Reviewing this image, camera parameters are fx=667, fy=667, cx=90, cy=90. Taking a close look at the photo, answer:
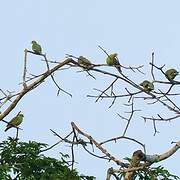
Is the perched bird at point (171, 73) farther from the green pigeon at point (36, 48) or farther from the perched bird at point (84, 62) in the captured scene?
the green pigeon at point (36, 48)

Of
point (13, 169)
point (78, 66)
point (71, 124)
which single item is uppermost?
point (78, 66)

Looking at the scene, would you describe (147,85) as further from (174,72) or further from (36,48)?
(36,48)

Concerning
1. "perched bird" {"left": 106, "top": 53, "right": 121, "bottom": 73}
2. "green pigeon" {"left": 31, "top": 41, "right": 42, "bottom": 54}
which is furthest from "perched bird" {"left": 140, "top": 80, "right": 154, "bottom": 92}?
"green pigeon" {"left": 31, "top": 41, "right": 42, "bottom": 54}

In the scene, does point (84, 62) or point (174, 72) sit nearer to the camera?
point (84, 62)

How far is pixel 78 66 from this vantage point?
3.75 m

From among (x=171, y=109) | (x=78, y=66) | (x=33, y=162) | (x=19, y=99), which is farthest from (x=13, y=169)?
(x=171, y=109)

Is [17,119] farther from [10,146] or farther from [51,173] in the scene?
[51,173]

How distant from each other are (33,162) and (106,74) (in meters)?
0.64

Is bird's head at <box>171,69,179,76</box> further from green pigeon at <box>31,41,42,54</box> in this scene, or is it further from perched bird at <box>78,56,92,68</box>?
green pigeon at <box>31,41,42,54</box>

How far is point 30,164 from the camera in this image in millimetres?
3742

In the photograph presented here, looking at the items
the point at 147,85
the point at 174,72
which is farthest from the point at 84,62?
the point at 174,72

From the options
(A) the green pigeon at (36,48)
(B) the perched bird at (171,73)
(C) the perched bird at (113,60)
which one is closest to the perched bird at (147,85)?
(B) the perched bird at (171,73)

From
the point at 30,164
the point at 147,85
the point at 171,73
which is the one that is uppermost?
the point at 171,73

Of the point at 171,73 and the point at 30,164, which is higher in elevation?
the point at 171,73
